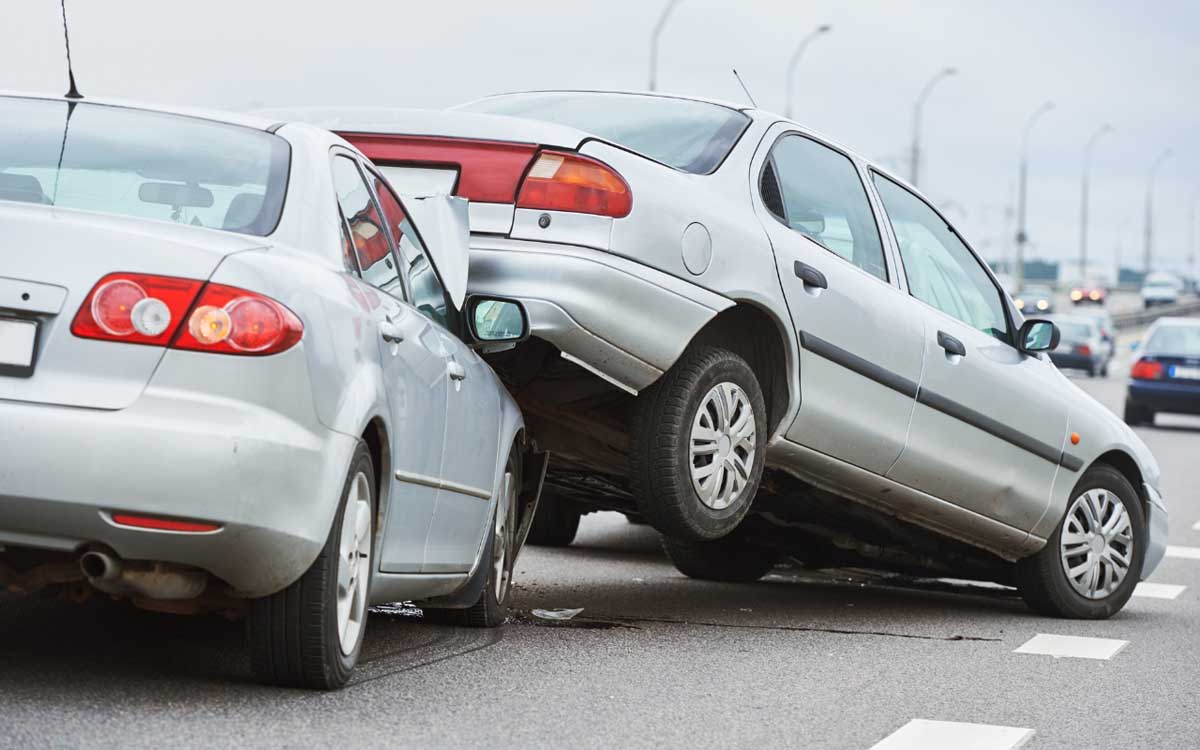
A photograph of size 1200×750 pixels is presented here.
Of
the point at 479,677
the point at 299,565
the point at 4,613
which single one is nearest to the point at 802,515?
the point at 479,677

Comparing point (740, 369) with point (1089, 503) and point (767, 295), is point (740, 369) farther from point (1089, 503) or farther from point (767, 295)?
point (1089, 503)

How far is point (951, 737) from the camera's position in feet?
18.7

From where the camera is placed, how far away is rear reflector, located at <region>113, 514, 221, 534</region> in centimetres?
484

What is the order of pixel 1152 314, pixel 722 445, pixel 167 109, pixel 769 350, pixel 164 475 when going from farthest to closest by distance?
1. pixel 1152 314
2. pixel 769 350
3. pixel 722 445
4. pixel 167 109
5. pixel 164 475

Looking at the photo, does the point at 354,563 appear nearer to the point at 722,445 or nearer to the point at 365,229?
the point at 365,229

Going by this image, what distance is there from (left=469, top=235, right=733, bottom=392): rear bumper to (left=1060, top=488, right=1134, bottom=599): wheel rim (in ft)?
10.4

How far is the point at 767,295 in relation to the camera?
24.2 feet

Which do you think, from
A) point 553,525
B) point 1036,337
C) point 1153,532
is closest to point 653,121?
point 1036,337

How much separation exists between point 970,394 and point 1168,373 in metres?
21.8

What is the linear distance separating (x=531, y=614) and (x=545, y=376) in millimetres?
1337

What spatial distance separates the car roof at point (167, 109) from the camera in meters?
5.98

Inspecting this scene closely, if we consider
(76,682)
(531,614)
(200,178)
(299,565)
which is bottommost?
(531,614)

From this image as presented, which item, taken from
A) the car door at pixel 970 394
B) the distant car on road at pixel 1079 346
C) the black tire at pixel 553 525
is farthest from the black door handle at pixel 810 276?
the distant car on road at pixel 1079 346

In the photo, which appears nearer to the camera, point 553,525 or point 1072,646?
point 1072,646
